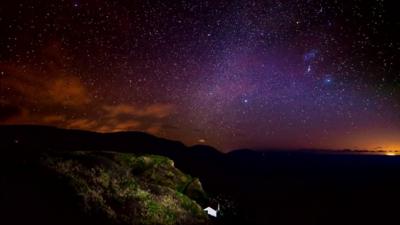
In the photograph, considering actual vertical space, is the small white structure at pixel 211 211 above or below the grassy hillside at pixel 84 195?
below

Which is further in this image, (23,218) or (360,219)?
(360,219)

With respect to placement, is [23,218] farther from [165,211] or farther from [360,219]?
[360,219]

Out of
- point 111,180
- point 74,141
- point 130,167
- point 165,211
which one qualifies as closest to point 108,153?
point 130,167

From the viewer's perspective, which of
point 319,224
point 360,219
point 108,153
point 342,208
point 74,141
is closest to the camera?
point 108,153

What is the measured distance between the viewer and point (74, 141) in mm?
186625

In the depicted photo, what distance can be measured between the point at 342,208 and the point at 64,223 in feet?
317

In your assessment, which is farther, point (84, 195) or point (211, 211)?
point (211, 211)

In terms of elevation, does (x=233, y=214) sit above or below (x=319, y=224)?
above

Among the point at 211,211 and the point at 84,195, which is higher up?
the point at 84,195

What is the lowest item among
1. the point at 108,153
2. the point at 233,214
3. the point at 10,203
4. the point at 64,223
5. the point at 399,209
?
the point at 399,209

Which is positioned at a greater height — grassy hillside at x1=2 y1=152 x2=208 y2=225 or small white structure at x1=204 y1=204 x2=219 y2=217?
grassy hillside at x1=2 y1=152 x2=208 y2=225

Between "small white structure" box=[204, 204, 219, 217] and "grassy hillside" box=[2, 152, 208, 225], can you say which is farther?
"small white structure" box=[204, 204, 219, 217]

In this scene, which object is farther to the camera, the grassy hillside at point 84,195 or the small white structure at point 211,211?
the small white structure at point 211,211

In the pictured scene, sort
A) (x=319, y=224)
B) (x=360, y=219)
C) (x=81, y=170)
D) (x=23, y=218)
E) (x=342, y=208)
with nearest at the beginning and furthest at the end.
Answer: (x=23, y=218), (x=81, y=170), (x=319, y=224), (x=360, y=219), (x=342, y=208)
